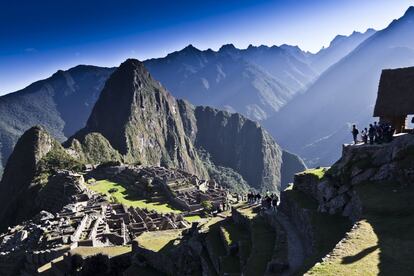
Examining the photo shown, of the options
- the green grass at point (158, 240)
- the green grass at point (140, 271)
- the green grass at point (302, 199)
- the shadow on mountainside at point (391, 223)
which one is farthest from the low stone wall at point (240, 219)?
the shadow on mountainside at point (391, 223)

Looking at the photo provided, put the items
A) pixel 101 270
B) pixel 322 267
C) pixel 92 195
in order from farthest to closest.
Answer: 1. pixel 92 195
2. pixel 101 270
3. pixel 322 267

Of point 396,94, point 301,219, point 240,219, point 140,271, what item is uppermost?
point 396,94

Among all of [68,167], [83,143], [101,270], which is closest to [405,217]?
[101,270]

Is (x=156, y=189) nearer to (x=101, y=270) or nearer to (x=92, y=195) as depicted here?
(x=92, y=195)

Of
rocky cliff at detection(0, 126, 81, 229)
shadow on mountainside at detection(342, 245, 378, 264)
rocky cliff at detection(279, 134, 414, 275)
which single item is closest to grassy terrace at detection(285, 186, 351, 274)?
rocky cliff at detection(279, 134, 414, 275)

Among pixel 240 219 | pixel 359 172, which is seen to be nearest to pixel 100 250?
pixel 240 219

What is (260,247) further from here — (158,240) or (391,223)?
(158,240)
